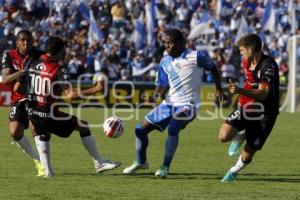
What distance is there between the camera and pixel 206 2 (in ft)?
117

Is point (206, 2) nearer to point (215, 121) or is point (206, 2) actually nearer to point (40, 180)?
point (215, 121)

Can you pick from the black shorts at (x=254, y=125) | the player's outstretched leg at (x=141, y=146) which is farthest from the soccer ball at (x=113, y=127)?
the black shorts at (x=254, y=125)

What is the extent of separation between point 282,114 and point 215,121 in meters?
2.98

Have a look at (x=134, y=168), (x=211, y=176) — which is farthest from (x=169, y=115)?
(x=211, y=176)

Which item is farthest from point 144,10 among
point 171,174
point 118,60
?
point 171,174

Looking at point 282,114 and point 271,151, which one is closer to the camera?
point 271,151

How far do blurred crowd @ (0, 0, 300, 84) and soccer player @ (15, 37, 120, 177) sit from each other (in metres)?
17.4

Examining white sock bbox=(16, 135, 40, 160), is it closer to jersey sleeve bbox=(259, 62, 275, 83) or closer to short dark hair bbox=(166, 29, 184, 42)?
short dark hair bbox=(166, 29, 184, 42)

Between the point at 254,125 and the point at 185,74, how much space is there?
1.24 meters

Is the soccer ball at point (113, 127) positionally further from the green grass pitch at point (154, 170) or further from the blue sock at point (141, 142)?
the green grass pitch at point (154, 170)

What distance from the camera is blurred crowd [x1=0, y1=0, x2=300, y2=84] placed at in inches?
1223

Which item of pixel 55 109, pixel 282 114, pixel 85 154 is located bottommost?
pixel 282 114

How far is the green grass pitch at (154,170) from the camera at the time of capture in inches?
425

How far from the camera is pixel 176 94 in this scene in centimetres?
1269
